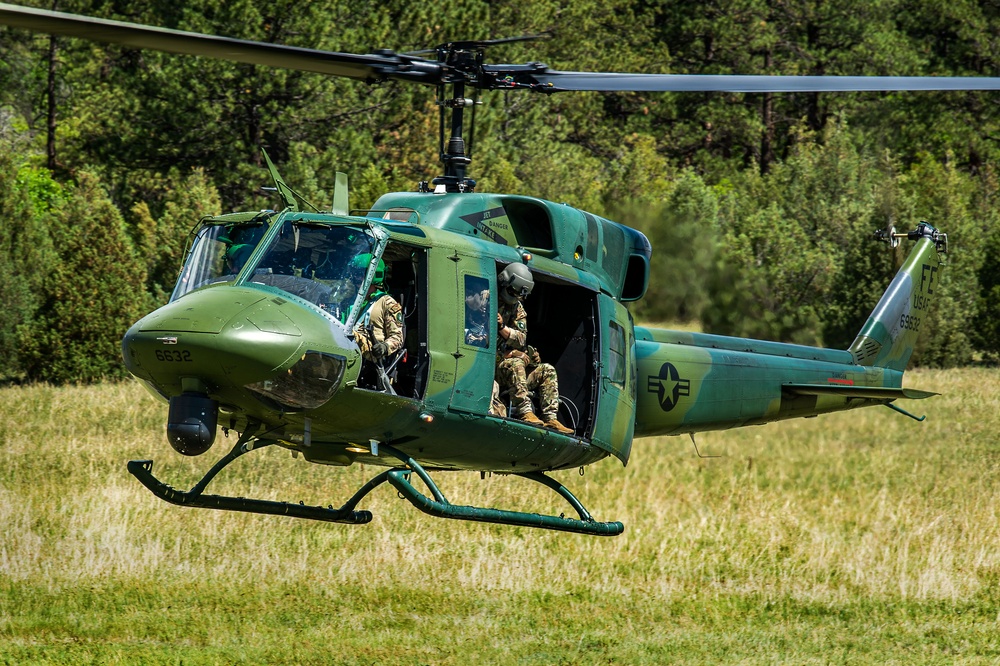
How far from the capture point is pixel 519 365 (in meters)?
9.01

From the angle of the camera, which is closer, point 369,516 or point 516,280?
point 516,280

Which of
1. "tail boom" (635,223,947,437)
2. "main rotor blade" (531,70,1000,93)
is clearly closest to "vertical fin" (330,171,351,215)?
"main rotor blade" (531,70,1000,93)

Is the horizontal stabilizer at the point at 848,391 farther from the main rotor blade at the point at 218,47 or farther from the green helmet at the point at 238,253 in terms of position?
the green helmet at the point at 238,253

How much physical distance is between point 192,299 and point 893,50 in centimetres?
4510

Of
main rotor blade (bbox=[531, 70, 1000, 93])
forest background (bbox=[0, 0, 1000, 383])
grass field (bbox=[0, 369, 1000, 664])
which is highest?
Result: main rotor blade (bbox=[531, 70, 1000, 93])

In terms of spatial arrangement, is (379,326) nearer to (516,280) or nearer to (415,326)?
(415,326)

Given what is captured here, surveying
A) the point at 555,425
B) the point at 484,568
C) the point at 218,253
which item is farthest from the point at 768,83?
the point at 484,568

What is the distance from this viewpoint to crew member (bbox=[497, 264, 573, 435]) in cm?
879

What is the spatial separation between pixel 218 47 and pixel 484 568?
335 inches

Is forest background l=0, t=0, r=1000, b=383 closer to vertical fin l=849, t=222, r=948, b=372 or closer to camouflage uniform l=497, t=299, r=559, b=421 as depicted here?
vertical fin l=849, t=222, r=948, b=372

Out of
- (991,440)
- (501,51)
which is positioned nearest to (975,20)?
(501,51)

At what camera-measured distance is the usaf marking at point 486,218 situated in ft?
30.4

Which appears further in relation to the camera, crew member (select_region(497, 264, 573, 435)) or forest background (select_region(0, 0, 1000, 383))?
forest background (select_region(0, 0, 1000, 383))

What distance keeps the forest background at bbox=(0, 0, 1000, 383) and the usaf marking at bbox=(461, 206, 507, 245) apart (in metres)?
10.8
